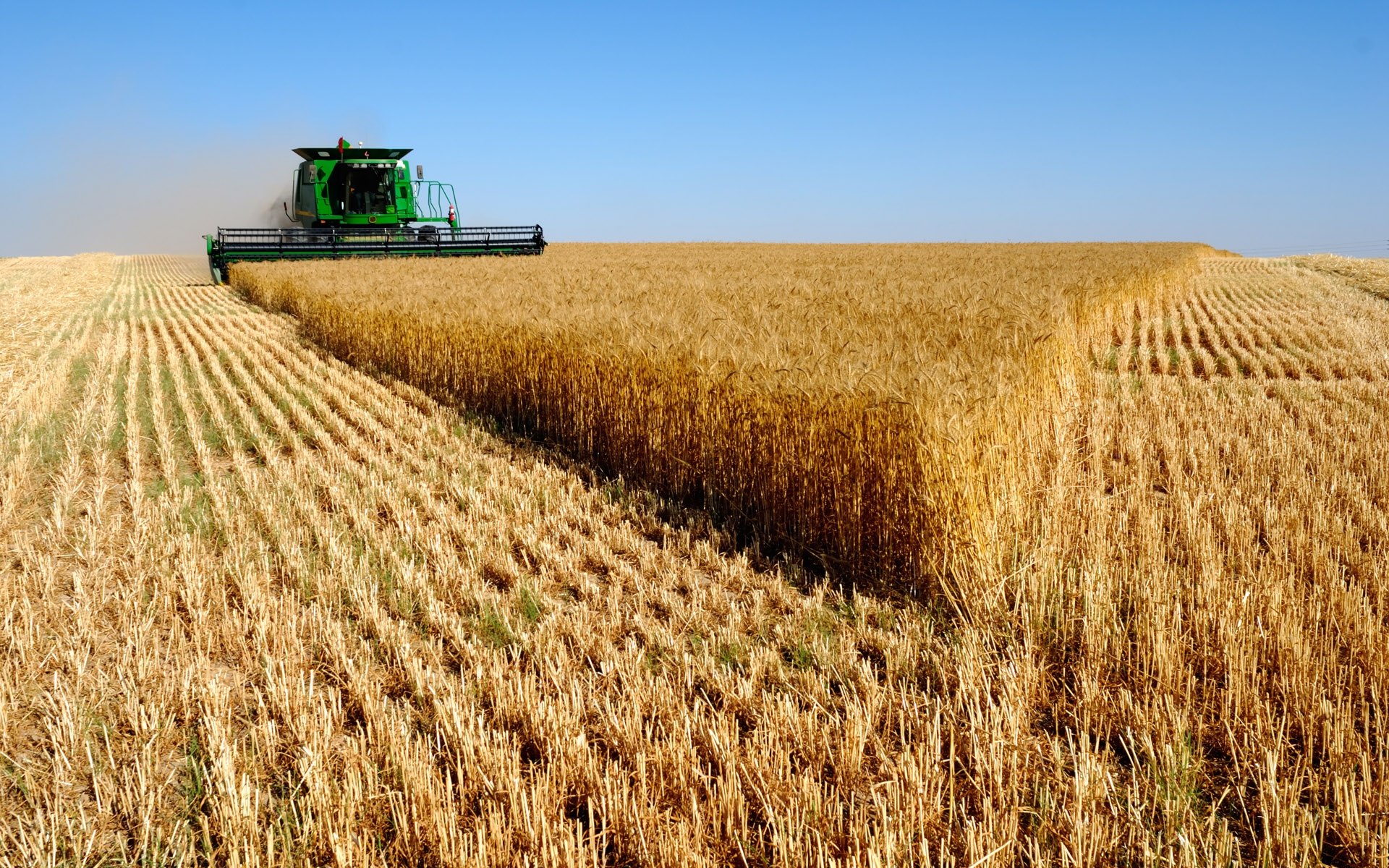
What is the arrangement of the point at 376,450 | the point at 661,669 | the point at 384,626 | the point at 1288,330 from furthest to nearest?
the point at 1288,330 < the point at 376,450 < the point at 384,626 < the point at 661,669

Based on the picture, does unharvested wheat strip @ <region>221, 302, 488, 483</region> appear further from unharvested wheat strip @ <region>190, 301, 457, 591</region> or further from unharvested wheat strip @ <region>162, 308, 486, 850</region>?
unharvested wheat strip @ <region>162, 308, 486, 850</region>

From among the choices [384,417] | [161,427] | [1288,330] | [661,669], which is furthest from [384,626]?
[1288,330]

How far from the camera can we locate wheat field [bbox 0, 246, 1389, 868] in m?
2.53

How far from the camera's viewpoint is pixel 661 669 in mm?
3543

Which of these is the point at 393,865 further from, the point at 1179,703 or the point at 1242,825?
the point at 1179,703

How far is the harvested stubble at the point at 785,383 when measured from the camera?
4.17 m

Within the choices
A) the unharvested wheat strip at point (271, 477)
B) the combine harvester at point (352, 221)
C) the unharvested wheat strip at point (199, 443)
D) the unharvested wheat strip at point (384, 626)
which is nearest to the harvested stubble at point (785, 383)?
the unharvested wheat strip at point (271, 477)

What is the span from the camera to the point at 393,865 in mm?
2441

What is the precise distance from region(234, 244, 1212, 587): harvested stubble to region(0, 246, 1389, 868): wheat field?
0.86 feet

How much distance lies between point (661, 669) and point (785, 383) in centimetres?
192

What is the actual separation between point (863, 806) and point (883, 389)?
87.6 inches

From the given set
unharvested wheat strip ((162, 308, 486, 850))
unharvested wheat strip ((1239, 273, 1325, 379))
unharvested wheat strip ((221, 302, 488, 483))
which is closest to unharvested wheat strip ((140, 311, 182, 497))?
unharvested wheat strip ((221, 302, 488, 483))

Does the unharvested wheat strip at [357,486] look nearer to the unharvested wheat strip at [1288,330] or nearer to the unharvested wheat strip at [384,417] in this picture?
the unharvested wheat strip at [384,417]

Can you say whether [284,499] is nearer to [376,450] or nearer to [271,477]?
[271,477]
